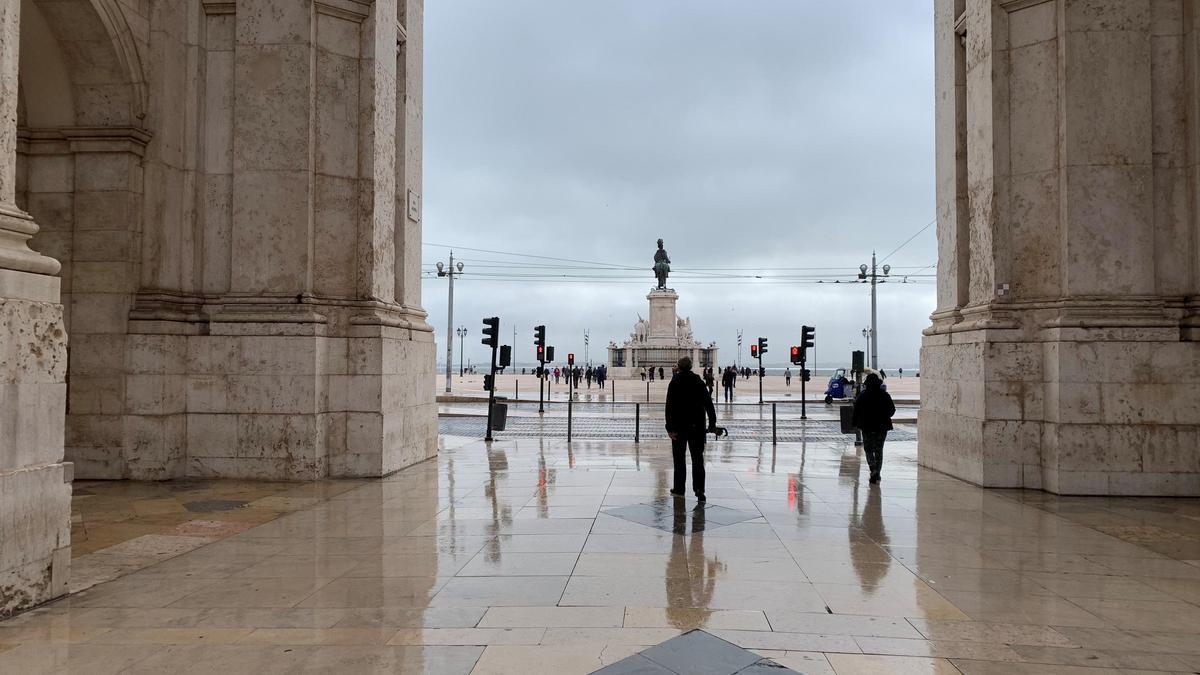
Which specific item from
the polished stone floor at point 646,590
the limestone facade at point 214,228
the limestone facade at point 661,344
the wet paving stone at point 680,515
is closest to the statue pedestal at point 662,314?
the limestone facade at point 661,344

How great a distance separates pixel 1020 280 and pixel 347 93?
10.7 m

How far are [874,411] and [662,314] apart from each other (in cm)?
5947

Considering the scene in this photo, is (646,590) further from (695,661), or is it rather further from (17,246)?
(17,246)

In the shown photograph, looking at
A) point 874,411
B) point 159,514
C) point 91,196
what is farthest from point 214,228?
point 874,411

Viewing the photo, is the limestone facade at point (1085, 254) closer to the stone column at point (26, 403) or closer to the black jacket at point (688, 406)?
the black jacket at point (688, 406)

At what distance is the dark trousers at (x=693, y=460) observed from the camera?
948 cm

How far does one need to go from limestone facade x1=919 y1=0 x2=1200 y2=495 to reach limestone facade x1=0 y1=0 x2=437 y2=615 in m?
9.35

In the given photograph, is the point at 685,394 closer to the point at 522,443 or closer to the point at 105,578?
the point at 105,578

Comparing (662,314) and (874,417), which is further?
(662,314)

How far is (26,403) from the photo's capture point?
17.8 ft

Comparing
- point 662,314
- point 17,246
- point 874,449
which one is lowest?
point 874,449

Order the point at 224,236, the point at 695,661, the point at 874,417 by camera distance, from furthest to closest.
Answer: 1. the point at 224,236
2. the point at 874,417
3. the point at 695,661

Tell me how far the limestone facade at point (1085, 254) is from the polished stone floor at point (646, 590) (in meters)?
1.00

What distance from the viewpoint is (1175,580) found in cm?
600
